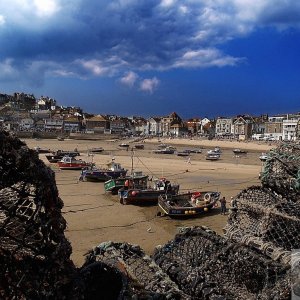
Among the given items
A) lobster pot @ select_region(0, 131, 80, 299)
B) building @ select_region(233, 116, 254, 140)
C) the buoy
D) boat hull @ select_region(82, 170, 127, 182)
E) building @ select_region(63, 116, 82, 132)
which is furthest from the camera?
building @ select_region(233, 116, 254, 140)

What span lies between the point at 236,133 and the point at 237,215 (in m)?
112

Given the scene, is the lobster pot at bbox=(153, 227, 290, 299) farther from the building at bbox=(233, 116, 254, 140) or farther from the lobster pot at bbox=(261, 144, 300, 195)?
the building at bbox=(233, 116, 254, 140)

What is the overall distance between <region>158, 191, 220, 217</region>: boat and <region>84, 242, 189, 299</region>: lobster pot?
8156 mm

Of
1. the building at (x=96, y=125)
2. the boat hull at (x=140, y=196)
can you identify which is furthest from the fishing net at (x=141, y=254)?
the building at (x=96, y=125)

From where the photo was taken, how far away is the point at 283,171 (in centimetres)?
777

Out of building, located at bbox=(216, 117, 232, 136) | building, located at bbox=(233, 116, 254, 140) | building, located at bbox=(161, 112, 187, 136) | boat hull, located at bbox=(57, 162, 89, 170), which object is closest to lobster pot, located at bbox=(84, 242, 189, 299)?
boat hull, located at bbox=(57, 162, 89, 170)

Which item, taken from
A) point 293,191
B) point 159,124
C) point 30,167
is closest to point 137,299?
point 30,167

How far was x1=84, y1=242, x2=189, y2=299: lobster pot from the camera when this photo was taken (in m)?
4.74

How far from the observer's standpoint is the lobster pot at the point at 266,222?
6.55 meters

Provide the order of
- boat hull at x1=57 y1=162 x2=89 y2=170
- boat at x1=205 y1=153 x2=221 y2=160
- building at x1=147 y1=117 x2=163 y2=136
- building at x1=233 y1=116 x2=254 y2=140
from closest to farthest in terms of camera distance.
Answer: boat hull at x1=57 y1=162 x2=89 y2=170, boat at x1=205 y1=153 x2=221 y2=160, building at x1=233 y1=116 x2=254 y2=140, building at x1=147 y1=117 x2=163 y2=136

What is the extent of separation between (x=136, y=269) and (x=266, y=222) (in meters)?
2.59

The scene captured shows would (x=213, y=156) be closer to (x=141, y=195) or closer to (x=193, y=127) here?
(x=141, y=195)

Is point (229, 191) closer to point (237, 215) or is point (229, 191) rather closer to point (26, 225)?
point (237, 215)

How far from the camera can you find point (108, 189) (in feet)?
65.1
